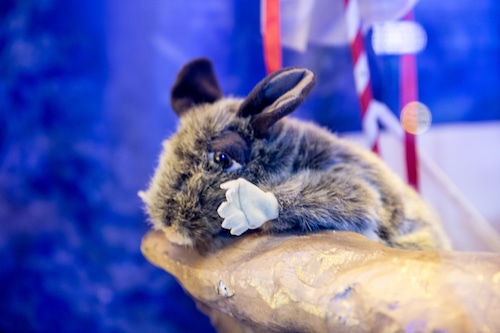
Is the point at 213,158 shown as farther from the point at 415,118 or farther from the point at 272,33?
the point at 415,118

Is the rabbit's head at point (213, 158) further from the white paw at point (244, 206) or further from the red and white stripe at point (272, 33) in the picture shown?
the red and white stripe at point (272, 33)

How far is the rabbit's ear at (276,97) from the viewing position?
55 centimetres

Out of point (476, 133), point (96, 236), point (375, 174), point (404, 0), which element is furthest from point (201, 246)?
point (476, 133)

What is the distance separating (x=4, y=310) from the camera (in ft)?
3.35

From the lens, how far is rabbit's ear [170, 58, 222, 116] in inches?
28.6

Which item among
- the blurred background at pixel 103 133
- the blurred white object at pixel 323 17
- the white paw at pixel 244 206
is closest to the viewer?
the white paw at pixel 244 206

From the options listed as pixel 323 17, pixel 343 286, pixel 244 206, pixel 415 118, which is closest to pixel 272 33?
pixel 323 17

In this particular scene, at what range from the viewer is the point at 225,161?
0.59m

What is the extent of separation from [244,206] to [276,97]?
16 cm

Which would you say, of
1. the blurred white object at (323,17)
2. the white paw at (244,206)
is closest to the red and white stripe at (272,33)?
the blurred white object at (323,17)

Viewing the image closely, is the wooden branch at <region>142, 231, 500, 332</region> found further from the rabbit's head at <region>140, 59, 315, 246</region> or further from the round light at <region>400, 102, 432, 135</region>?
the round light at <region>400, 102, 432, 135</region>

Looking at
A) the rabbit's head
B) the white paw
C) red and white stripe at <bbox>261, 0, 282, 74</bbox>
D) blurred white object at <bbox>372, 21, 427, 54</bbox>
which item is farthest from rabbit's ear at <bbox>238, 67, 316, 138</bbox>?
blurred white object at <bbox>372, 21, 427, 54</bbox>

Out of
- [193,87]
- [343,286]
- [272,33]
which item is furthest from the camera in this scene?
[272,33]

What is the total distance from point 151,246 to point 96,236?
37 centimetres
